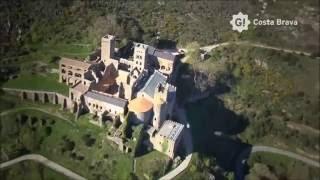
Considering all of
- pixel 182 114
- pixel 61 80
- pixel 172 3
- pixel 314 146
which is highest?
pixel 172 3

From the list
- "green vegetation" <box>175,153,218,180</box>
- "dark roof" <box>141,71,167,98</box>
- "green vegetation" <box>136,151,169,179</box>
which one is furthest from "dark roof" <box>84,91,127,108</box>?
"green vegetation" <box>175,153,218,180</box>

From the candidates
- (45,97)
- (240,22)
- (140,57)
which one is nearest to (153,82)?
(140,57)

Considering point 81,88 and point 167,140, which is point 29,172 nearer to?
point 81,88

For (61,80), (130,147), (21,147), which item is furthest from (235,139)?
(21,147)

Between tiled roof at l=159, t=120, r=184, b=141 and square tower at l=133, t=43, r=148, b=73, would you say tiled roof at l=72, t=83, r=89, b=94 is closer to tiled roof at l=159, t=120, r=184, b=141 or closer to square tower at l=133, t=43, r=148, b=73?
square tower at l=133, t=43, r=148, b=73

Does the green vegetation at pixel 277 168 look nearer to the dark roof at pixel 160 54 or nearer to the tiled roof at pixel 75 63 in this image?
the dark roof at pixel 160 54

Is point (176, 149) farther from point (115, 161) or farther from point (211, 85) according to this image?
point (211, 85)

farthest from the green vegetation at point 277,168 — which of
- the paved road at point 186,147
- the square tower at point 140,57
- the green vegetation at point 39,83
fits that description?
the green vegetation at point 39,83
